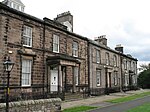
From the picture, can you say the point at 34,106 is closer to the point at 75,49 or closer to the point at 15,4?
A: the point at 15,4

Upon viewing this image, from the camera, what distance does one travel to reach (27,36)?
18500 mm

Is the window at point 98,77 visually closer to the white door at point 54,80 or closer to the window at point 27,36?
the white door at point 54,80

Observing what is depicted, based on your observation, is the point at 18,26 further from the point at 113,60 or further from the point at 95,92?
the point at 113,60

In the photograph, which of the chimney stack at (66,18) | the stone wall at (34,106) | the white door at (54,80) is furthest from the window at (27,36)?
the chimney stack at (66,18)

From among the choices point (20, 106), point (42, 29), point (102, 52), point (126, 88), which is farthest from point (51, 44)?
point (126, 88)

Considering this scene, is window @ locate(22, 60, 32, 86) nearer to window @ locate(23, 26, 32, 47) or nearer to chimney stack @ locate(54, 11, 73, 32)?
window @ locate(23, 26, 32, 47)

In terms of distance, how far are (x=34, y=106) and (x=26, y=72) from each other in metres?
5.90

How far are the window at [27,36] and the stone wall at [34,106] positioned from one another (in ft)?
22.0

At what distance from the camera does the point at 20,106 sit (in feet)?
39.0

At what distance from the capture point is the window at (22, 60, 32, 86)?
17764 millimetres

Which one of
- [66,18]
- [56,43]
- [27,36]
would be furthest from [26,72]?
[66,18]

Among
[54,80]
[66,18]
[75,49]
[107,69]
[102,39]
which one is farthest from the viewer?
[102,39]

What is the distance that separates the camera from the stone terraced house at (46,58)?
16.7 meters

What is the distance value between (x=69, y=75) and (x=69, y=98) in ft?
9.46
